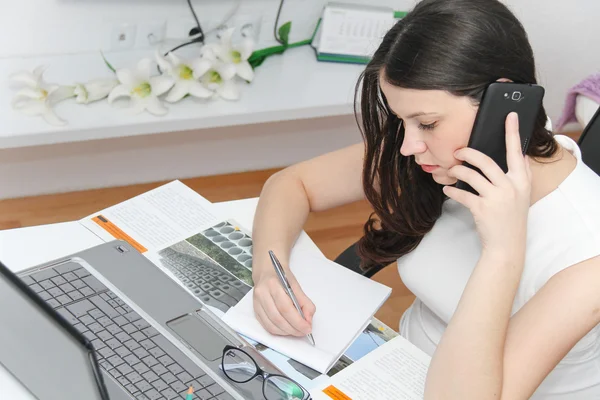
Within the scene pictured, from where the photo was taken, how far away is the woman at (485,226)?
1.09 metres

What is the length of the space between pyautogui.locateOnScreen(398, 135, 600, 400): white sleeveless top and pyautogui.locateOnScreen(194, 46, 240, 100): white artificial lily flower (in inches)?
39.6

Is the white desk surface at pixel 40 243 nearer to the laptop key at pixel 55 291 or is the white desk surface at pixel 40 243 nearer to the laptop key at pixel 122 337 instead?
the laptop key at pixel 55 291

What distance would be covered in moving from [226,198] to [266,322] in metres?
1.64

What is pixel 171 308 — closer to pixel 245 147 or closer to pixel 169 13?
pixel 169 13

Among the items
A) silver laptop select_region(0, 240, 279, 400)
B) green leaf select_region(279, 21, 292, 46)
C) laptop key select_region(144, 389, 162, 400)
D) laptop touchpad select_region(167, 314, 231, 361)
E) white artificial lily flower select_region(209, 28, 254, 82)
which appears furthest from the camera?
green leaf select_region(279, 21, 292, 46)

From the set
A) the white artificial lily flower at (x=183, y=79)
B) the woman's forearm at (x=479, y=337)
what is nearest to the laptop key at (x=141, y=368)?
the woman's forearm at (x=479, y=337)

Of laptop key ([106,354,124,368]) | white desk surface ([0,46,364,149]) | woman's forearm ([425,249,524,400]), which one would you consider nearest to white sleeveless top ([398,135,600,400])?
woman's forearm ([425,249,524,400])

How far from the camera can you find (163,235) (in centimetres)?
138

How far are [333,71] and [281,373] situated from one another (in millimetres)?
1517

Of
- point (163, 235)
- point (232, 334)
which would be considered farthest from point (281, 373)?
point (163, 235)

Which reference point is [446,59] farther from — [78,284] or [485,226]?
[78,284]

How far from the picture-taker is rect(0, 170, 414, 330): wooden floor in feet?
8.34

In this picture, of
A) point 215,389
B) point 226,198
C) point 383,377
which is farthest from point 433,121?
point 226,198

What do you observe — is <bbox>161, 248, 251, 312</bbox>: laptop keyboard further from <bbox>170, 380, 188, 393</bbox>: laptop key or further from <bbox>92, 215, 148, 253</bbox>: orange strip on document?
<bbox>170, 380, 188, 393</bbox>: laptop key
